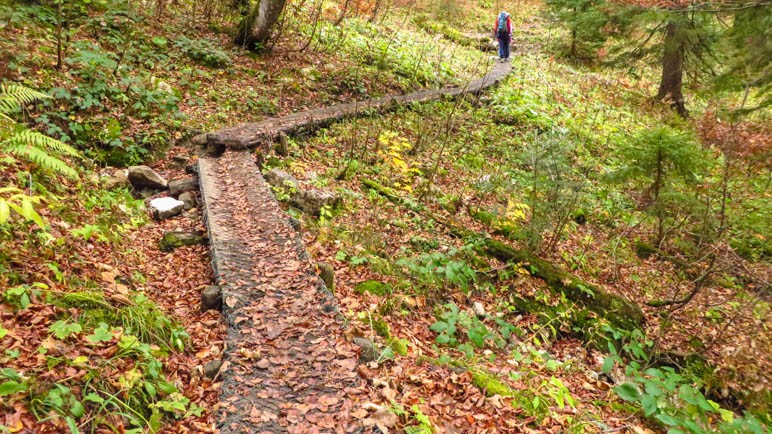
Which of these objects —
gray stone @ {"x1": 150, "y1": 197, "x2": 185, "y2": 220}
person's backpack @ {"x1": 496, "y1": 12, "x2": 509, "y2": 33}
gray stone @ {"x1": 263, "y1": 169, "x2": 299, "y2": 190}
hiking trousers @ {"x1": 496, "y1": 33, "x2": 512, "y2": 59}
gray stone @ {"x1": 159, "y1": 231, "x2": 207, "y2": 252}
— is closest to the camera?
gray stone @ {"x1": 159, "y1": 231, "x2": 207, "y2": 252}

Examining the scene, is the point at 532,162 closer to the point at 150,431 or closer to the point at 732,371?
the point at 732,371

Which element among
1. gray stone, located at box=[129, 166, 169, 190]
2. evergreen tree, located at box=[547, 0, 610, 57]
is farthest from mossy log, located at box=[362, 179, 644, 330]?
evergreen tree, located at box=[547, 0, 610, 57]

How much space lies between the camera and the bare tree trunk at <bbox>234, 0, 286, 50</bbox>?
40.3 ft

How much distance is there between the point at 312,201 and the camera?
23.4 feet

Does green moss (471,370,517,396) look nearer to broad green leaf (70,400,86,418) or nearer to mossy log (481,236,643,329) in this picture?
mossy log (481,236,643,329)

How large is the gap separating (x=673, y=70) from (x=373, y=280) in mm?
16680

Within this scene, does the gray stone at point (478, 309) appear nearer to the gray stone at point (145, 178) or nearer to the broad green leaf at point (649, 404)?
the broad green leaf at point (649, 404)

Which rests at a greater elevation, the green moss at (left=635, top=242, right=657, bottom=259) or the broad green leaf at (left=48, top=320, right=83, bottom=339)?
the broad green leaf at (left=48, top=320, right=83, bottom=339)

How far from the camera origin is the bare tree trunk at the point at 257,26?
12.3 meters

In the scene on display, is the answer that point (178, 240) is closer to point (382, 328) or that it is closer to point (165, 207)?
point (165, 207)

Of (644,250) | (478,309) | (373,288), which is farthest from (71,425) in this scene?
(644,250)

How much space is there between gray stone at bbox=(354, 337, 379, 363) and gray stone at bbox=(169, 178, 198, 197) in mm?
4849

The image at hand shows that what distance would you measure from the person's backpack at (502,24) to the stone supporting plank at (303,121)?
694 cm

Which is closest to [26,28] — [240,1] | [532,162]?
[240,1]
